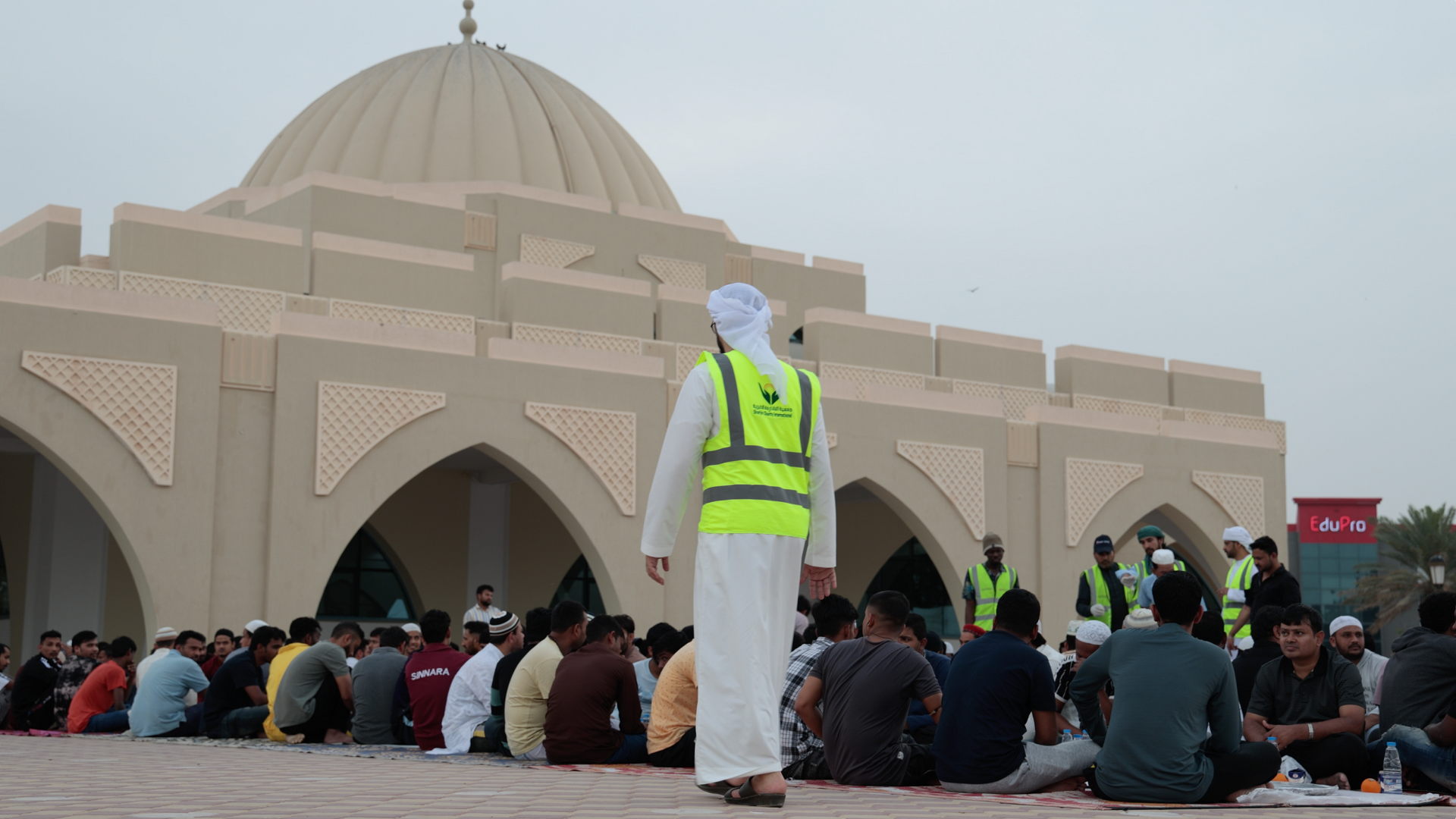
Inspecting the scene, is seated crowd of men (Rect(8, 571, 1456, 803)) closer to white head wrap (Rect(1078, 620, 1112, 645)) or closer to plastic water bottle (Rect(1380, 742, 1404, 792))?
white head wrap (Rect(1078, 620, 1112, 645))

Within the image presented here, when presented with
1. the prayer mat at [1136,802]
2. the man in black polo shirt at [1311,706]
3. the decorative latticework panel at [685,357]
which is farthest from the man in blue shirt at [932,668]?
the decorative latticework panel at [685,357]

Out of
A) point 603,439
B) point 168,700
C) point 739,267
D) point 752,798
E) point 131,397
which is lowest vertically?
point 168,700

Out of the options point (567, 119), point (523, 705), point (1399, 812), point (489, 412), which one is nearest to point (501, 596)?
point (489, 412)

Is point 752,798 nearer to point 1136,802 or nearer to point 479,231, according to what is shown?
point 1136,802

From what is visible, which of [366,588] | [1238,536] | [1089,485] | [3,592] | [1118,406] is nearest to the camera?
[1238,536]

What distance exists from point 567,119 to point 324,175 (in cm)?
535

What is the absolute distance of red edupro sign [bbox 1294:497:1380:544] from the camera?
1359 inches

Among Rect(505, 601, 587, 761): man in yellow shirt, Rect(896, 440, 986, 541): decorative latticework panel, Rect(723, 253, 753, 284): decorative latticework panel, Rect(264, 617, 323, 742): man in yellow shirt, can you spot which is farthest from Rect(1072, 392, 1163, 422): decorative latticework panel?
Rect(505, 601, 587, 761): man in yellow shirt

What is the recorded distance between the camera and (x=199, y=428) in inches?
539

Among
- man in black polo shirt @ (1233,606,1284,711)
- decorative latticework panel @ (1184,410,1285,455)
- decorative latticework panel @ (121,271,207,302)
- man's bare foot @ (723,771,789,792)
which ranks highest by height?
decorative latticework panel @ (121,271,207,302)

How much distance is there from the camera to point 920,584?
22.1m

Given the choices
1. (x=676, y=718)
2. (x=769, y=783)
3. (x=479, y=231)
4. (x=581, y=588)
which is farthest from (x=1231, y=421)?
(x=769, y=783)

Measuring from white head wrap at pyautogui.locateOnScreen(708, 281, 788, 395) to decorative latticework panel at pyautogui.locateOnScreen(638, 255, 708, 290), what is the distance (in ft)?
48.7

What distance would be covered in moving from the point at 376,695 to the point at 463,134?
13510 millimetres
